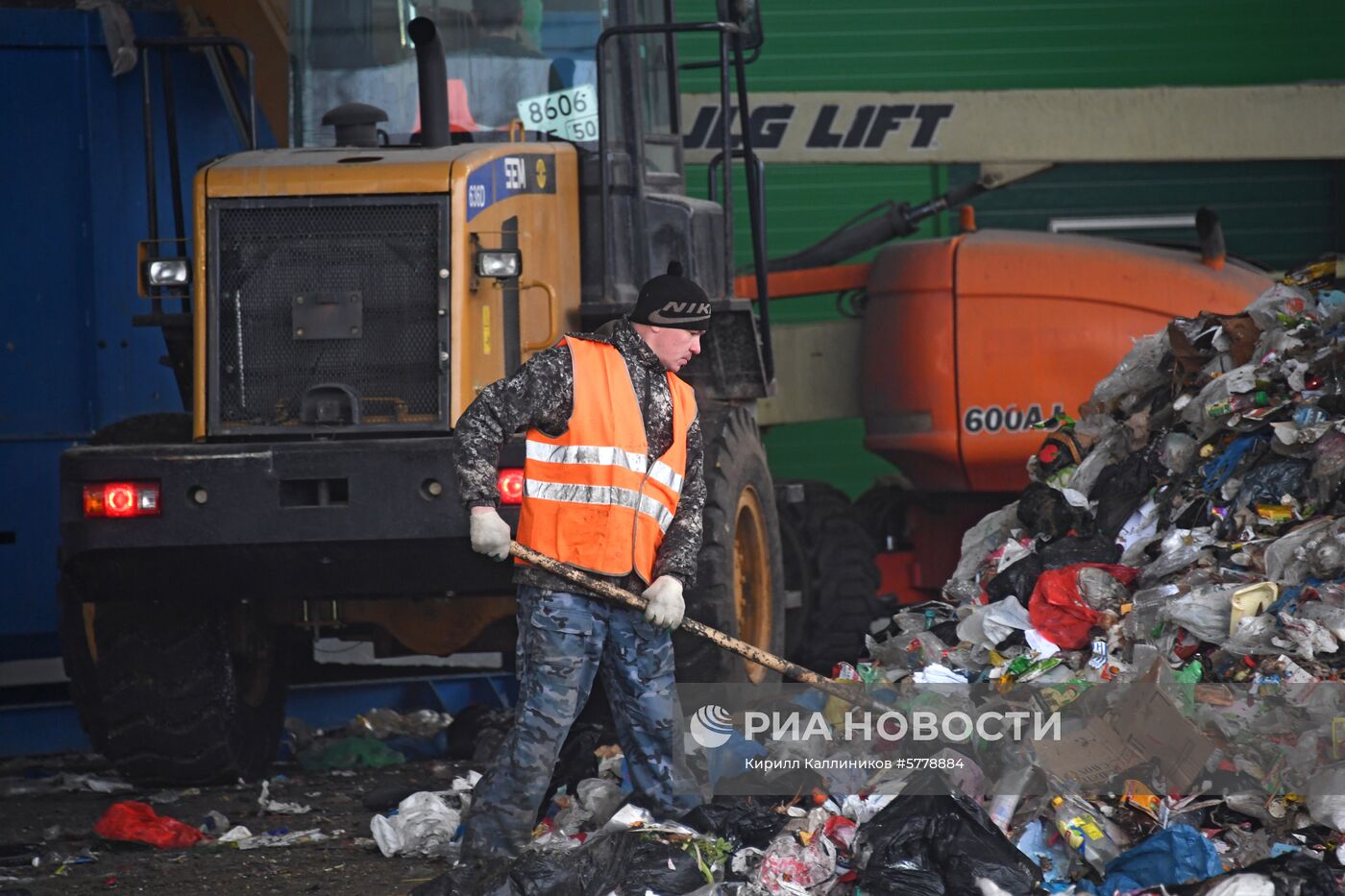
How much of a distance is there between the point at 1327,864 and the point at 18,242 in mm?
6564

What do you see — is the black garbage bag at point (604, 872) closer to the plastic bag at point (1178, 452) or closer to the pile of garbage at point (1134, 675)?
the pile of garbage at point (1134, 675)

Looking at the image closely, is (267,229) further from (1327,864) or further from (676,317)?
(1327,864)

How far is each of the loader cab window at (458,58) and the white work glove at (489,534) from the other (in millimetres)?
2204

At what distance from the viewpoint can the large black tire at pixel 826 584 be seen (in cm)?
868

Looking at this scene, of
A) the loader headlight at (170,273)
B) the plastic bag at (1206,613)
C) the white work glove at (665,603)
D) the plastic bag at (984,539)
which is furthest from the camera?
the plastic bag at (984,539)

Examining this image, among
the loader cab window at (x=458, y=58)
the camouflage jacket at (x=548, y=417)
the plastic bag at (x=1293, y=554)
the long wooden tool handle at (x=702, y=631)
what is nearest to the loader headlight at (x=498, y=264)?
the loader cab window at (x=458, y=58)

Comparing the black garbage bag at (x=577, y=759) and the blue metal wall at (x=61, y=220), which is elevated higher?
the blue metal wall at (x=61, y=220)

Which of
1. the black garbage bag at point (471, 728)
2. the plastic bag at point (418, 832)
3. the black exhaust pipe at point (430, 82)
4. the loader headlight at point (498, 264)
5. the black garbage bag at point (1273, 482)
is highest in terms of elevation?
the black exhaust pipe at point (430, 82)

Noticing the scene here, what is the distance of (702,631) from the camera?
18.3 ft

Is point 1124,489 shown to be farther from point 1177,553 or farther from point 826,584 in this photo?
point 826,584

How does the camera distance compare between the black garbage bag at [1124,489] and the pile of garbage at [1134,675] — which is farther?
the black garbage bag at [1124,489]

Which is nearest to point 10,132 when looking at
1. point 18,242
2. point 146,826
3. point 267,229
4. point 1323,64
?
point 18,242

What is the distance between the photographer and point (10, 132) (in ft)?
29.2

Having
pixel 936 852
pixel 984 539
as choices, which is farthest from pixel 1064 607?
pixel 936 852
